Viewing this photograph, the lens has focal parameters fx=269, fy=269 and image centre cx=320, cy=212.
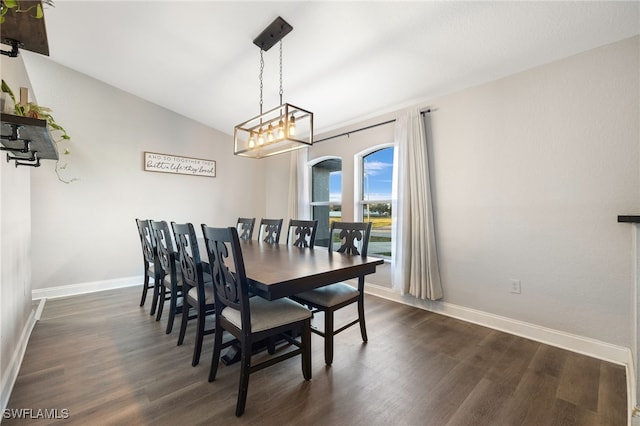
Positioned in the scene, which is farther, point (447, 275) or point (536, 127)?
point (447, 275)

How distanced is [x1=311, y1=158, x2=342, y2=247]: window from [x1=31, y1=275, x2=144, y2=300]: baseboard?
2.90m

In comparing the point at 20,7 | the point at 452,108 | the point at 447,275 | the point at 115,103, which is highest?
the point at 115,103

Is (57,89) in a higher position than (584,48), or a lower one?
higher

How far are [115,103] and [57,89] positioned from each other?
594mm

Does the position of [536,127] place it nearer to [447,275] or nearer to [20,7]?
[447,275]

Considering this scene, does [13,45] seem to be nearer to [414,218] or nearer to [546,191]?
[414,218]

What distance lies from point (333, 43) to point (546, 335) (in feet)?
10.5

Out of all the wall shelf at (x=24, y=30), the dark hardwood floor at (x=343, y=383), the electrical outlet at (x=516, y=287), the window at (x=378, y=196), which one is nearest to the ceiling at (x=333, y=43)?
the window at (x=378, y=196)

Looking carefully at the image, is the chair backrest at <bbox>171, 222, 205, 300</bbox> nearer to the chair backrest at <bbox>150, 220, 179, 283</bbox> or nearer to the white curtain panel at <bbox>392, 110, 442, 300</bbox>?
the chair backrest at <bbox>150, 220, 179, 283</bbox>

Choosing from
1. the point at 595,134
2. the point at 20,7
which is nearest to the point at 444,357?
the point at 595,134

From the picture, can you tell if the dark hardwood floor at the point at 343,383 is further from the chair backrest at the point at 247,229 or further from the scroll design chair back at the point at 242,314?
the chair backrest at the point at 247,229

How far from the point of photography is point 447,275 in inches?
117

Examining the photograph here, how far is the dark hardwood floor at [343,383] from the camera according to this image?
150 cm

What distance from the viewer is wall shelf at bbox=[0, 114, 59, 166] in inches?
51.7
